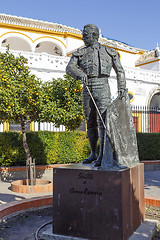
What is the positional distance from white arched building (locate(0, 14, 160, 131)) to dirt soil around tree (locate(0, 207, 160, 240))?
11.9m

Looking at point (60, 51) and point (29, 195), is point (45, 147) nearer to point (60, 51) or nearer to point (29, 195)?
point (29, 195)

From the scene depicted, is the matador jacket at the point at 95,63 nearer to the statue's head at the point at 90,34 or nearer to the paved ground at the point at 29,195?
the statue's head at the point at 90,34

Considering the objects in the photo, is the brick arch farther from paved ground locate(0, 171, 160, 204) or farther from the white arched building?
paved ground locate(0, 171, 160, 204)

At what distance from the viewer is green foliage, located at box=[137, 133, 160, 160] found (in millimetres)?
11508

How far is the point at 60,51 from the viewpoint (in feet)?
87.1

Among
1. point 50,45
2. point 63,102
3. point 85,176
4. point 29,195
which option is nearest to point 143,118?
point 63,102

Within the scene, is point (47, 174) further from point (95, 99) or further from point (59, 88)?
point (95, 99)

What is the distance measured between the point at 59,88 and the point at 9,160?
300 centimetres

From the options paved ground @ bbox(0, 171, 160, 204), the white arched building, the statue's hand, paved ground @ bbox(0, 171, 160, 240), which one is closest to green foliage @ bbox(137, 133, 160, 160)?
paved ground @ bbox(0, 171, 160, 204)

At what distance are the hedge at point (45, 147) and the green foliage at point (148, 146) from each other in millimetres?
2439

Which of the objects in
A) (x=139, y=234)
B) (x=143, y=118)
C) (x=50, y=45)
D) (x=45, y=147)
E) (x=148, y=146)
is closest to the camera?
(x=139, y=234)

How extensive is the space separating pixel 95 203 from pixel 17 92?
461 centimetres

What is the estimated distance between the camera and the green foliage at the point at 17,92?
7.06m

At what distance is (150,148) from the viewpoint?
11.6m
